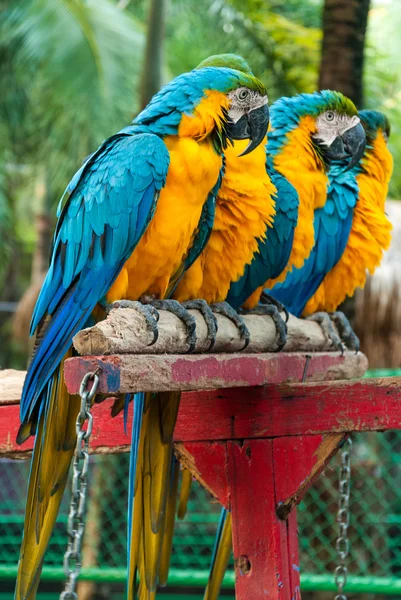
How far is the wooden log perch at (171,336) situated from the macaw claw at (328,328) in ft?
0.51

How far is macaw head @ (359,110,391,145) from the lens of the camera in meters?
2.79

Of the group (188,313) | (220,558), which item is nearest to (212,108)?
(188,313)

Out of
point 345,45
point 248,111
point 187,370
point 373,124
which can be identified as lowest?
point 187,370

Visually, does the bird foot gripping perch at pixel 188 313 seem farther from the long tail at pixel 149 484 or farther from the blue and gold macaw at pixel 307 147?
the blue and gold macaw at pixel 307 147

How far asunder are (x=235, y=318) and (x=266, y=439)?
0.93ft

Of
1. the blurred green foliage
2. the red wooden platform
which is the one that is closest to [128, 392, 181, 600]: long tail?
the red wooden platform

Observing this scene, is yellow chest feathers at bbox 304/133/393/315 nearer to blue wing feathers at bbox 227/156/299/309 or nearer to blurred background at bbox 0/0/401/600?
blue wing feathers at bbox 227/156/299/309

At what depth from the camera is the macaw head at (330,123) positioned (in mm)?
2424

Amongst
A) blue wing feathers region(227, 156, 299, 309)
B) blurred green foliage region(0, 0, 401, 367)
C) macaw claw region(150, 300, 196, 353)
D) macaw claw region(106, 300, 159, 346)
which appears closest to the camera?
macaw claw region(106, 300, 159, 346)

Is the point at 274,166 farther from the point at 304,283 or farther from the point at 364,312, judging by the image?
the point at 364,312

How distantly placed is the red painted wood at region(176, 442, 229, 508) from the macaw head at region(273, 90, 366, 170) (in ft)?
3.41

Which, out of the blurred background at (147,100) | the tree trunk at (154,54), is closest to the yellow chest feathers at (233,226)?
the blurred background at (147,100)

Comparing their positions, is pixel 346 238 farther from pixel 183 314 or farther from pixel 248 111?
pixel 183 314

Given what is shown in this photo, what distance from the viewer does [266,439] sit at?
1756 millimetres
